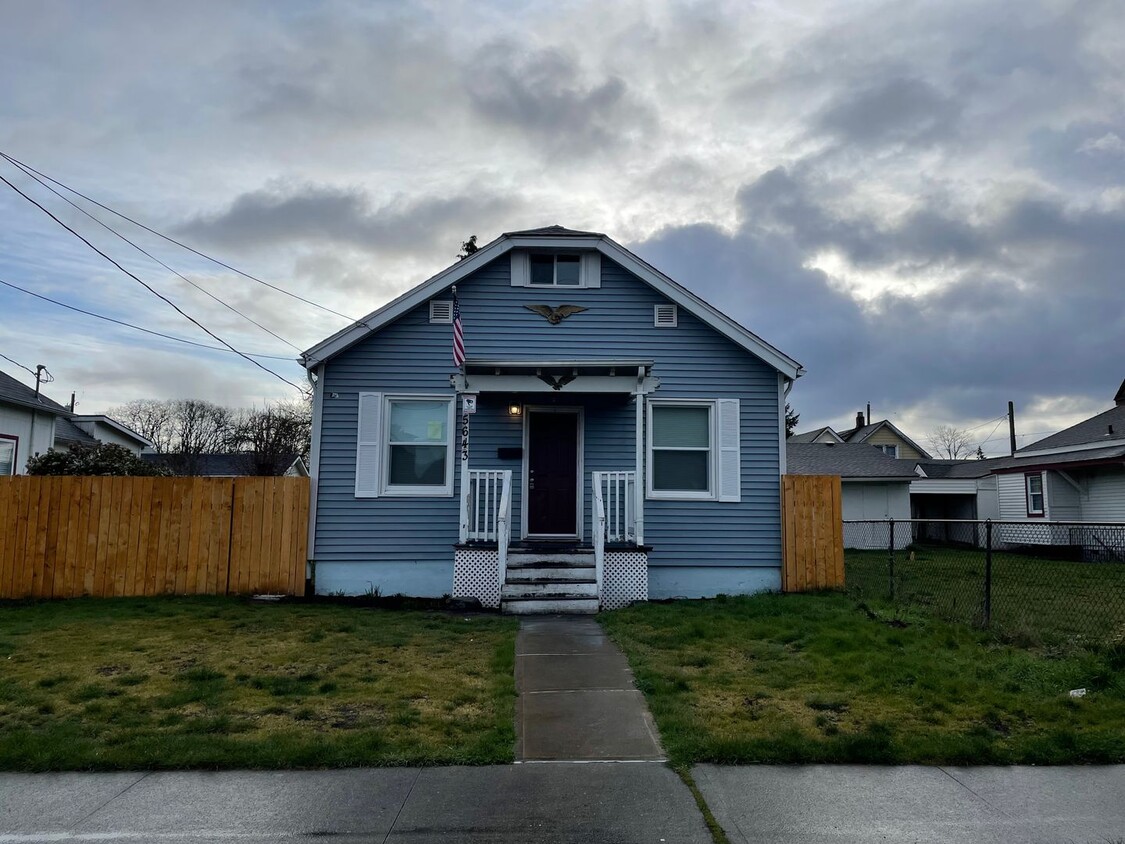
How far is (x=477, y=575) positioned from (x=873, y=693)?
5823 millimetres

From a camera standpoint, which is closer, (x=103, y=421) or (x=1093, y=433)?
(x=1093, y=433)

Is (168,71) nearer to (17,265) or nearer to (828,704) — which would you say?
(17,265)

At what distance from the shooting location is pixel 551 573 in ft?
32.8

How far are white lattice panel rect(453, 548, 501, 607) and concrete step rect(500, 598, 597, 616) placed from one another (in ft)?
A: 1.72

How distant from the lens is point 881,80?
40.3 feet

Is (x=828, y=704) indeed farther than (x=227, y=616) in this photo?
No

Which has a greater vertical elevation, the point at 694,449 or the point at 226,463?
the point at 226,463

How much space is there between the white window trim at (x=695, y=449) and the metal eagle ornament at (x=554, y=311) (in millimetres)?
1888

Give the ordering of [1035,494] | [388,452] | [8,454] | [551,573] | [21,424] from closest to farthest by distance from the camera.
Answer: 1. [551,573]
2. [388,452]
3. [8,454]
4. [21,424]
5. [1035,494]

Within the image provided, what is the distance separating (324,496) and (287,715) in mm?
6181

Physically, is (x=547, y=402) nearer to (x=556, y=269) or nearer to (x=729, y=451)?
(x=556, y=269)

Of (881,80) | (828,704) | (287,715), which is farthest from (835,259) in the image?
(287,715)

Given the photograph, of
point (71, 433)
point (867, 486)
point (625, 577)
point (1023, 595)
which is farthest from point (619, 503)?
point (71, 433)

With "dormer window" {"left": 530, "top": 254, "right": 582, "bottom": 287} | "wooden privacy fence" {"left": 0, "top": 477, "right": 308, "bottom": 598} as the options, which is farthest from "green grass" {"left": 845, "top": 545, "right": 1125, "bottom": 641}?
"wooden privacy fence" {"left": 0, "top": 477, "right": 308, "bottom": 598}
